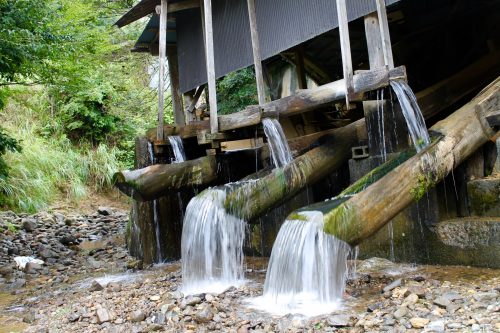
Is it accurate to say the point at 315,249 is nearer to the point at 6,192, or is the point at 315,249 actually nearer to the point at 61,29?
the point at 61,29

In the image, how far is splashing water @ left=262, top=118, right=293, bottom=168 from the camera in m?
A: 7.82

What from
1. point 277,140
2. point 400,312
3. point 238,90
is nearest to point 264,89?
point 277,140

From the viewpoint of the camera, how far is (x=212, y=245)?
7590mm

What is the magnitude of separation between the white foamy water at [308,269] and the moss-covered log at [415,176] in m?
0.18

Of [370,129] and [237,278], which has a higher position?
[370,129]

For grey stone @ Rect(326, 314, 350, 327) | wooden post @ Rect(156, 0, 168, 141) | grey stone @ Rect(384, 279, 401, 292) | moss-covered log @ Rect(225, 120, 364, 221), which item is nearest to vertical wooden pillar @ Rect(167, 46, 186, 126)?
wooden post @ Rect(156, 0, 168, 141)

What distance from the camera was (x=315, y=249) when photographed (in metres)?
5.25

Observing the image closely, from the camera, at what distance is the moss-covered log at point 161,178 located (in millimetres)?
7934

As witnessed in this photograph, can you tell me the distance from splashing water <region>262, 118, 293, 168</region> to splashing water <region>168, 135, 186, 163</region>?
7.18 ft

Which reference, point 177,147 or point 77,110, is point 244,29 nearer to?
point 177,147

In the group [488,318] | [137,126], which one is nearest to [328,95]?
[488,318]

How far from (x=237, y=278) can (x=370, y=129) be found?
115 inches

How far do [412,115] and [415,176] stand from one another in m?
0.98

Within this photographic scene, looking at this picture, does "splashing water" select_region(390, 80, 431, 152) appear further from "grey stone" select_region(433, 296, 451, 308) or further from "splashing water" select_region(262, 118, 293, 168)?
"splashing water" select_region(262, 118, 293, 168)
